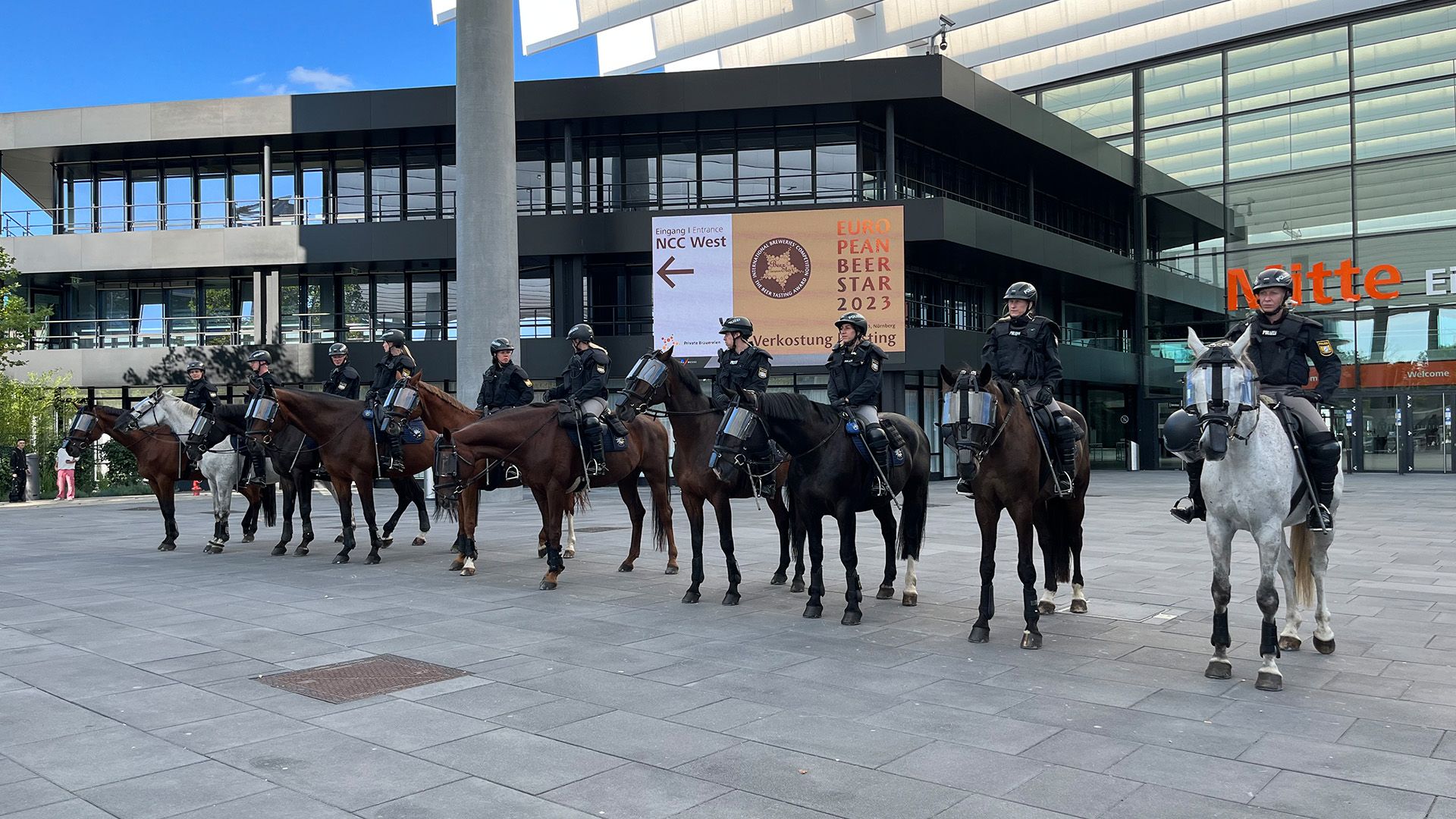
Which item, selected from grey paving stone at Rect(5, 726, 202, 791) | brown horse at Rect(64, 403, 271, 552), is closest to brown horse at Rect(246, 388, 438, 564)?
brown horse at Rect(64, 403, 271, 552)

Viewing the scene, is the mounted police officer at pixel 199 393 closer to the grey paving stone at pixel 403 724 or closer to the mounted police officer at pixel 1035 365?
the grey paving stone at pixel 403 724

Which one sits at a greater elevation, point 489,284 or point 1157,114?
point 1157,114

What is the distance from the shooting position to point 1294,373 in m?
7.89

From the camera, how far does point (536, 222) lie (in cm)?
3070

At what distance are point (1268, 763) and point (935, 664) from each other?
2.62 m

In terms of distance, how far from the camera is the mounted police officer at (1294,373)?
24.5 ft

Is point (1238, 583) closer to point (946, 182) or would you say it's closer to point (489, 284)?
point (489, 284)

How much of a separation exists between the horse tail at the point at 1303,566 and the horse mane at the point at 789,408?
12.9 feet

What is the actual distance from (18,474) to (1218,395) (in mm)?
31679

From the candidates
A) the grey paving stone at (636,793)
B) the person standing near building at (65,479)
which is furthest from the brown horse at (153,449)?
the person standing near building at (65,479)

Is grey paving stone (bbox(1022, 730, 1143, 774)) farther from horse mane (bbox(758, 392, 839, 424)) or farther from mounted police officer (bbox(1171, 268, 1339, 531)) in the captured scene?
horse mane (bbox(758, 392, 839, 424))

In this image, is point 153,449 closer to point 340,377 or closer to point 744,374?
point 340,377

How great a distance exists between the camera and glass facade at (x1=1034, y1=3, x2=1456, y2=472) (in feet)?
116

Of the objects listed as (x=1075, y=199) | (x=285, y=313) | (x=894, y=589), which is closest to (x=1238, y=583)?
Result: (x=894, y=589)
